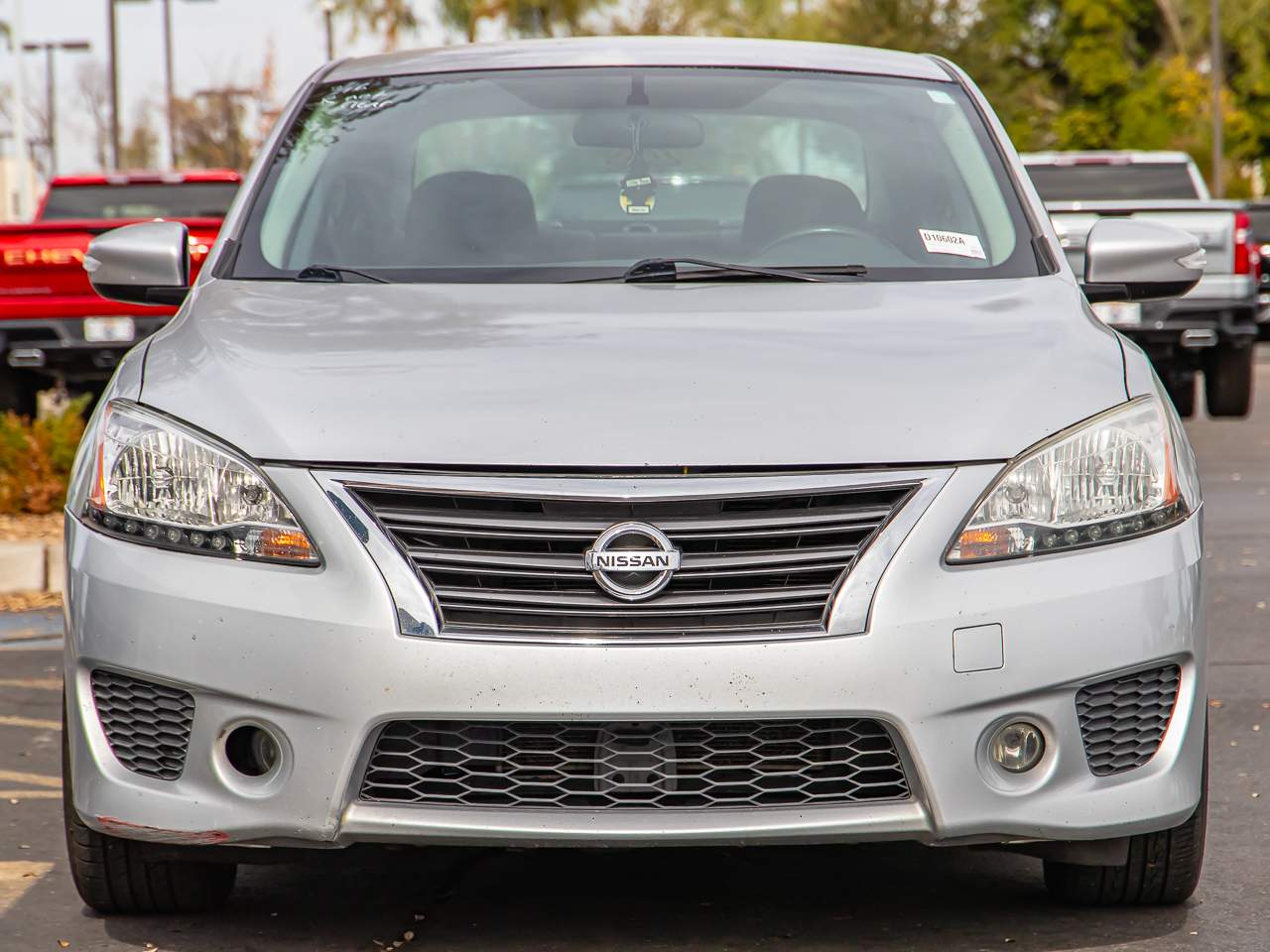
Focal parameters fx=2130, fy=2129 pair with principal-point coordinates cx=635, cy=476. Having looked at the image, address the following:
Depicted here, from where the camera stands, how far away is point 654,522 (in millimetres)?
3381

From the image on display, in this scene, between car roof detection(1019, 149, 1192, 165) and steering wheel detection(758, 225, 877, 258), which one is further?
car roof detection(1019, 149, 1192, 165)

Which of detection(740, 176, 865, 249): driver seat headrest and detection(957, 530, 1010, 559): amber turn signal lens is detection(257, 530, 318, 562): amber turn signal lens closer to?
detection(957, 530, 1010, 559): amber turn signal lens

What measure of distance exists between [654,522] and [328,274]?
4.08 feet

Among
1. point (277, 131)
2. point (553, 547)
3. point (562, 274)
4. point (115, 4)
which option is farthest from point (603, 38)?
point (115, 4)

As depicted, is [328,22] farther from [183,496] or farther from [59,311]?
[183,496]

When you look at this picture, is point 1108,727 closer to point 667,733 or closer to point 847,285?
point 667,733

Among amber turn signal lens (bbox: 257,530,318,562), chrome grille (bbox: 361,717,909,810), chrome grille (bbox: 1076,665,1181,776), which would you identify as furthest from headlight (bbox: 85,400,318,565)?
chrome grille (bbox: 1076,665,1181,776)

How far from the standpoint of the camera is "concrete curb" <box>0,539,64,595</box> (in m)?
8.29

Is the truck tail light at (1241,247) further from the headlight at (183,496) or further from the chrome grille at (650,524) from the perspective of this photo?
the headlight at (183,496)

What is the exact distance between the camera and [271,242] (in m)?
Result: 4.53

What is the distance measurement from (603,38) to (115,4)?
32.6 m

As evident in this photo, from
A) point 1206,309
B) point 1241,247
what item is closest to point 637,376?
point 1206,309

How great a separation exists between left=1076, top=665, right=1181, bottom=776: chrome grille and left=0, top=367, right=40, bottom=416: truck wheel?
10.4 m

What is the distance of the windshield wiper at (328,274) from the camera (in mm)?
4289
